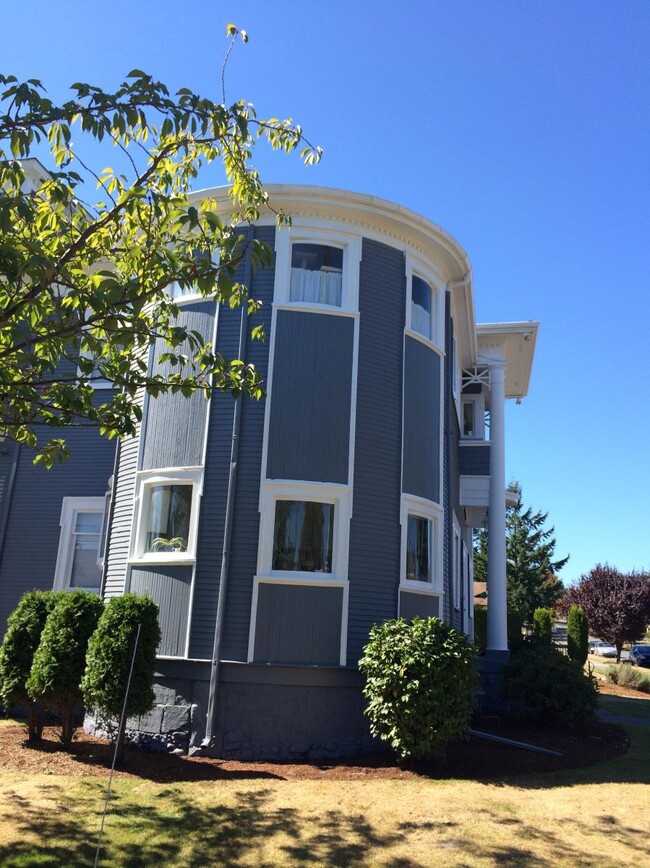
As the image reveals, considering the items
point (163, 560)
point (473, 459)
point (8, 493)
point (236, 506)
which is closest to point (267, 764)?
point (163, 560)

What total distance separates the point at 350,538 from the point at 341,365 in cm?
259

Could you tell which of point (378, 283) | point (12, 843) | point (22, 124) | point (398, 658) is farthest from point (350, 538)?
point (22, 124)

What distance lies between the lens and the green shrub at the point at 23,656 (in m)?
9.67

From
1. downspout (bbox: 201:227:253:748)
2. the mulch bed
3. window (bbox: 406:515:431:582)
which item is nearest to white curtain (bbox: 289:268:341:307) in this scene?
downspout (bbox: 201:227:253:748)

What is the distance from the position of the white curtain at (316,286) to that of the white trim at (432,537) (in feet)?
10.7

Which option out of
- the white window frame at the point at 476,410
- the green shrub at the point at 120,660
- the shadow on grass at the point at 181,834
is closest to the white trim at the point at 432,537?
the green shrub at the point at 120,660

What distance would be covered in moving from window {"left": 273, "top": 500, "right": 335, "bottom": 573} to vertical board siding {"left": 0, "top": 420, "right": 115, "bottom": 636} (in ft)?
14.9

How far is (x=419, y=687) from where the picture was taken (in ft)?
29.3

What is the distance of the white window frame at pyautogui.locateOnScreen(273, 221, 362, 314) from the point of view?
11.3 meters

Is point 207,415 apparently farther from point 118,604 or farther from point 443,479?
point 443,479

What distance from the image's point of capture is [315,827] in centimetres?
691

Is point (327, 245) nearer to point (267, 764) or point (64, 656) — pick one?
point (64, 656)

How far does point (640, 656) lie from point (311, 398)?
118ft

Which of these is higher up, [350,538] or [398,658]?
[350,538]
